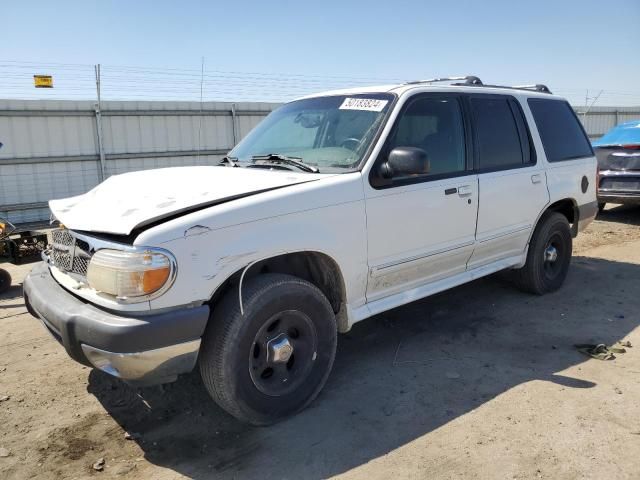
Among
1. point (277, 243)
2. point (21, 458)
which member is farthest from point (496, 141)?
point (21, 458)

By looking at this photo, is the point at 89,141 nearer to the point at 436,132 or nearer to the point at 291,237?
the point at 436,132

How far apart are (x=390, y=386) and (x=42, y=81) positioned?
1022cm

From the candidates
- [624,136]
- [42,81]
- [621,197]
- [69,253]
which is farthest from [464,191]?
[42,81]

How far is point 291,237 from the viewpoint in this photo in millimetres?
3129

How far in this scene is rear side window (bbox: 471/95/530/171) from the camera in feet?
14.6

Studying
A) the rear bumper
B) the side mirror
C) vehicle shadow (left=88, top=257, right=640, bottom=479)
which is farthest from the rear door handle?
the rear bumper

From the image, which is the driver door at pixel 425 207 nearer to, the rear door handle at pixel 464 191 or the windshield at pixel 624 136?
the rear door handle at pixel 464 191

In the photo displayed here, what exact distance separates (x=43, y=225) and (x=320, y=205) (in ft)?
31.7

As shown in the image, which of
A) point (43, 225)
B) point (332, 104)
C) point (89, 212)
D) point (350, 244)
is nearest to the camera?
point (89, 212)

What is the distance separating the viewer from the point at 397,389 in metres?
3.64

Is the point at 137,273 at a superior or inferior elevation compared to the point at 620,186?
superior

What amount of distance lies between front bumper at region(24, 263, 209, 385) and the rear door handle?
222cm

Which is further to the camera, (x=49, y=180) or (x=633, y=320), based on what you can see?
(x=49, y=180)

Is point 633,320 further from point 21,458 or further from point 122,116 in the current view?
point 122,116
